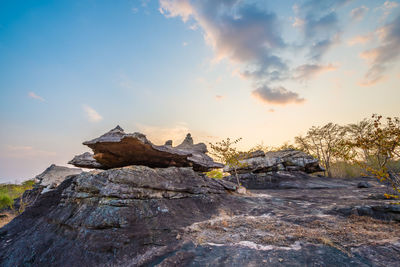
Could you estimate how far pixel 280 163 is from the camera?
22312 millimetres

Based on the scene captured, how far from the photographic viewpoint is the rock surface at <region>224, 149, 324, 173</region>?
21.9 metres

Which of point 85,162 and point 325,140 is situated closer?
point 85,162

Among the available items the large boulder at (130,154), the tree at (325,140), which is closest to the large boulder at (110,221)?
the large boulder at (130,154)

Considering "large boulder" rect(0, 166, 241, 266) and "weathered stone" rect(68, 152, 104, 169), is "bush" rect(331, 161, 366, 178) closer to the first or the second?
"large boulder" rect(0, 166, 241, 266)

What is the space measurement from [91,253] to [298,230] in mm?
5904

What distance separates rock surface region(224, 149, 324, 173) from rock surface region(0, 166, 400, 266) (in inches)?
573

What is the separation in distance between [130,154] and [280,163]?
20.4 metres

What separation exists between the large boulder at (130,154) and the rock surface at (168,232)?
95 centimetres

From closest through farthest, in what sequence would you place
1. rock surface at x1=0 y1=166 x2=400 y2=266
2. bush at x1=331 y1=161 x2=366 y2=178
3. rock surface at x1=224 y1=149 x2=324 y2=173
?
rock surface at x1=0 y1=166 x2=400 y2=266 → rock surface at x1=224 y1=149 x2=324 y2=173 → bush at x1=331 y1=161 x2=366 y2=178

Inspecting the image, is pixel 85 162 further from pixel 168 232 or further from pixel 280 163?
pixel 280 163

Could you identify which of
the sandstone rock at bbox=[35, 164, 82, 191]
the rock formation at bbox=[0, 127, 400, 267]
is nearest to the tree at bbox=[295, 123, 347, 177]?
the rock formation at bbox=[0, 127, 400, 267]

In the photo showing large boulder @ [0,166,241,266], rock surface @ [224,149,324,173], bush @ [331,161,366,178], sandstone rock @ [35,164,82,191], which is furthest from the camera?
bush @ [331,161,366,178]

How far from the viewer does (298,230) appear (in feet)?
16.4

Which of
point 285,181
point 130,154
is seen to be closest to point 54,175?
point 130,154
